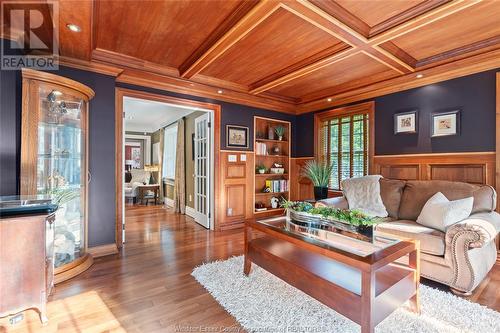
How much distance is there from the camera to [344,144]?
Answer: 4434 mm

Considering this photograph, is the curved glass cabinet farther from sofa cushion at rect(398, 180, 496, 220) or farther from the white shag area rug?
sofa cushion at rect(398, 180, 496, 220)

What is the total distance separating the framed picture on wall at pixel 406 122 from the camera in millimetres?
3455

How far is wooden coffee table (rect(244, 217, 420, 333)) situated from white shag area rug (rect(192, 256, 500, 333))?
7.6 inches

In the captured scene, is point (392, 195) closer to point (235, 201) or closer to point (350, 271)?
point (350, 271)

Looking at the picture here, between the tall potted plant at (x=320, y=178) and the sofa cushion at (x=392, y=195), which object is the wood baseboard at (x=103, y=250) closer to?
the tall potted plant at (x=320, y=178)

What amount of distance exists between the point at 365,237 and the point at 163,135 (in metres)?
6.84

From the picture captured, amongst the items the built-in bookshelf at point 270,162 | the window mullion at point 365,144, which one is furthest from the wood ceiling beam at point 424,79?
the built-in bookshelf at point 270,162

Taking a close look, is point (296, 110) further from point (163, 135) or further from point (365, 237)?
point (163, 135)

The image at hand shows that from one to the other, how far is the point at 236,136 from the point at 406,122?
108 inches

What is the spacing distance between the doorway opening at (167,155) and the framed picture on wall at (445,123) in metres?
3.26

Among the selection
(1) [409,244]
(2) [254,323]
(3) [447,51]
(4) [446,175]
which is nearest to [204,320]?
(2) [254,323]

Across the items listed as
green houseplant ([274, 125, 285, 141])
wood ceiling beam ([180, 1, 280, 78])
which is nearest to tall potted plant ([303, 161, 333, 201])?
green houseplant ([274, 125, 285, 141])

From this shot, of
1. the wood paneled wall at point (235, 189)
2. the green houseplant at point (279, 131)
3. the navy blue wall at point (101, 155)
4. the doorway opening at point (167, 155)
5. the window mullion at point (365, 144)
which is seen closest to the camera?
the navy blue wall at point (101, 155)

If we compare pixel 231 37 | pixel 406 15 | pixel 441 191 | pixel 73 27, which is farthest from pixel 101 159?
pixel 441 191
